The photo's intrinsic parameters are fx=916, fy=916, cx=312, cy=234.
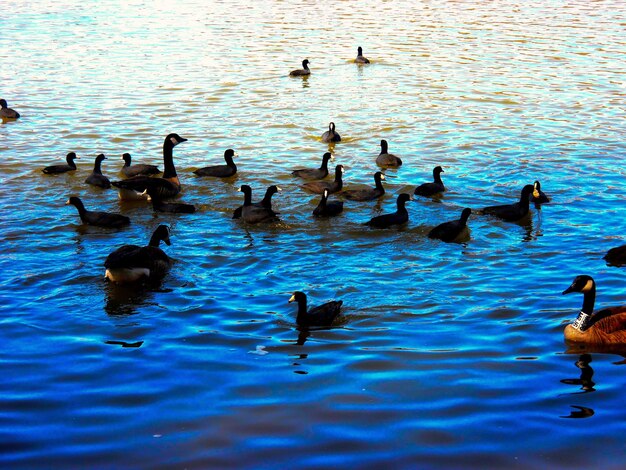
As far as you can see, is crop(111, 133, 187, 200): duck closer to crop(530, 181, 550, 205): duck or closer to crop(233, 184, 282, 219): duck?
crop(233, 184, 282, 219): duck

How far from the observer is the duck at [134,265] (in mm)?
14164

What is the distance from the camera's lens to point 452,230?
53.9 ft

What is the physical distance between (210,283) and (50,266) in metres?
2.83

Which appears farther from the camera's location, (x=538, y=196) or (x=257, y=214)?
(x=538, y=196)

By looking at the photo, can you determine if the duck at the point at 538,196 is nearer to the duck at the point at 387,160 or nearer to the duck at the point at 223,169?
the duck at the point at 387,160

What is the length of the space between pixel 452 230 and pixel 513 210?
6.21 feet

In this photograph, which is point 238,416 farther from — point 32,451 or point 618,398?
point 618,398

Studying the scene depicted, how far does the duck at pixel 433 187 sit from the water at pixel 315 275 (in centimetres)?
21

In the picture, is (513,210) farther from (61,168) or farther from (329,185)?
(61,168)

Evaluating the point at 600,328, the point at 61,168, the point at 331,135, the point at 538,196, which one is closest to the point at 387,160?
the point at 331,135

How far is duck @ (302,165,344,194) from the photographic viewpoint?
1964 cm

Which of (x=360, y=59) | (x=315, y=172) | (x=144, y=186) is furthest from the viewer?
(x=360, y=59)

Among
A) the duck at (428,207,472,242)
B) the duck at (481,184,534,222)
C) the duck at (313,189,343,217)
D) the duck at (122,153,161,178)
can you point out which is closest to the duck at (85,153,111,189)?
the duck at (122,153,161,178)

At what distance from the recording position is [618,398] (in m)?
10.5
